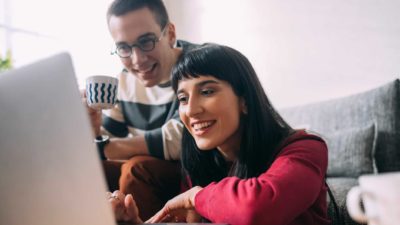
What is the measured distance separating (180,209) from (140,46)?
717mm

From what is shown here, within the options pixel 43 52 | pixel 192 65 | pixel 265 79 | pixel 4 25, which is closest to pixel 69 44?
pixel 43 52

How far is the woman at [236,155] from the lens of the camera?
2.15 ft

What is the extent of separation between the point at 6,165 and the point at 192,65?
526 mm

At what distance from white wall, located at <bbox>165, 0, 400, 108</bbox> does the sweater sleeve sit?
1.45 metres

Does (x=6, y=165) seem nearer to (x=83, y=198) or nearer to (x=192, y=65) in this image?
(x=83, y=198)

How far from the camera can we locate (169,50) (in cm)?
137

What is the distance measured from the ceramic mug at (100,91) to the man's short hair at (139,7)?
40 centimetres

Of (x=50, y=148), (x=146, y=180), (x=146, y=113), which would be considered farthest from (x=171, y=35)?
(x=50, y=148)

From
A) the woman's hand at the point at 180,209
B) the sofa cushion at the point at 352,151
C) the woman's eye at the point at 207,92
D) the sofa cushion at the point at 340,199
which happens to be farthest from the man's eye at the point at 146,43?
the sofa cushion at the point at 352,151

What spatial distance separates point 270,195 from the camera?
2.10 feet

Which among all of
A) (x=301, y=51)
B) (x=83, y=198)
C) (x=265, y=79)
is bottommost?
(x=265, y=79)

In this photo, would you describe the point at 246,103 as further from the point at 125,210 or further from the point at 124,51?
the point at 124,51

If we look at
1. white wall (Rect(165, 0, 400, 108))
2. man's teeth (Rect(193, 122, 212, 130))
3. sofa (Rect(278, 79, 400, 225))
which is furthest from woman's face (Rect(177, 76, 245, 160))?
white wall (Rect(165, 0, 400, 108))

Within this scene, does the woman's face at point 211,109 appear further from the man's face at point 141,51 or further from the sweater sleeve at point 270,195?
the man's face at point 141,51
